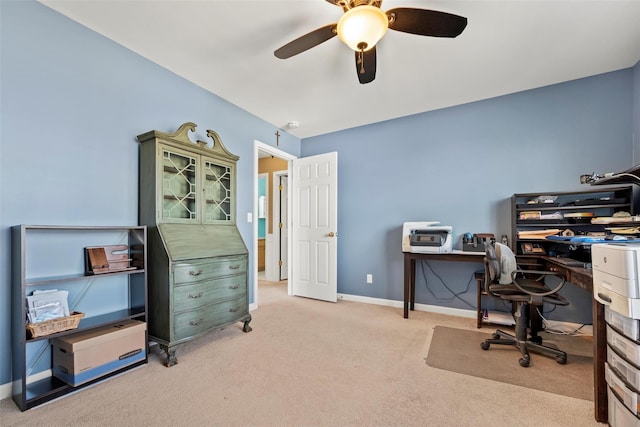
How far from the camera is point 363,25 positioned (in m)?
1.45

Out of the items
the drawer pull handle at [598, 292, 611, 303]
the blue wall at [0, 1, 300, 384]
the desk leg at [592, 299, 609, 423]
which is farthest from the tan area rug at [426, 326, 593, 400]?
the blue wall at [0, 1, 300, 384]

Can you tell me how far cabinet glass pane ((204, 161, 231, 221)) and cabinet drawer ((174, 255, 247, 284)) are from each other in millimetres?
456

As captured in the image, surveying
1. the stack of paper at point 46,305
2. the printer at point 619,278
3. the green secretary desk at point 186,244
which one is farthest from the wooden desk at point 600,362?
the stack of paper at point 46,305

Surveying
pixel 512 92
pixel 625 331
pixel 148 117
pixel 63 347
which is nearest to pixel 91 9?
pixel 148 117

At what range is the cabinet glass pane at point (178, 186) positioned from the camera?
7.53 ft

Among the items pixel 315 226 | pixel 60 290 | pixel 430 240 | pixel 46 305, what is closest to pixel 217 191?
pixel 60 290

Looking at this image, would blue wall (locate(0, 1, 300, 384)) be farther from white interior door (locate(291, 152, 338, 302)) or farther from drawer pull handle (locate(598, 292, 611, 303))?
drawer pull handle (locate(598, 292, 611, 303))

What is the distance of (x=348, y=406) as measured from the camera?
1598 mm

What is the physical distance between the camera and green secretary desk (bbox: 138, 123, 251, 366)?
2.15 metres

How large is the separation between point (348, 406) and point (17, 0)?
323 centimetres

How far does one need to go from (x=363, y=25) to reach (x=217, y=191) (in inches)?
78.6

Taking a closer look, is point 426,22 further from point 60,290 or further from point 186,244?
point 60,290

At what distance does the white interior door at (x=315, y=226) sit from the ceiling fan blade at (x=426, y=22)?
226 centimetres

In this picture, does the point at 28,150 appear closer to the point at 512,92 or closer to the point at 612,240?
the point at 612,240
